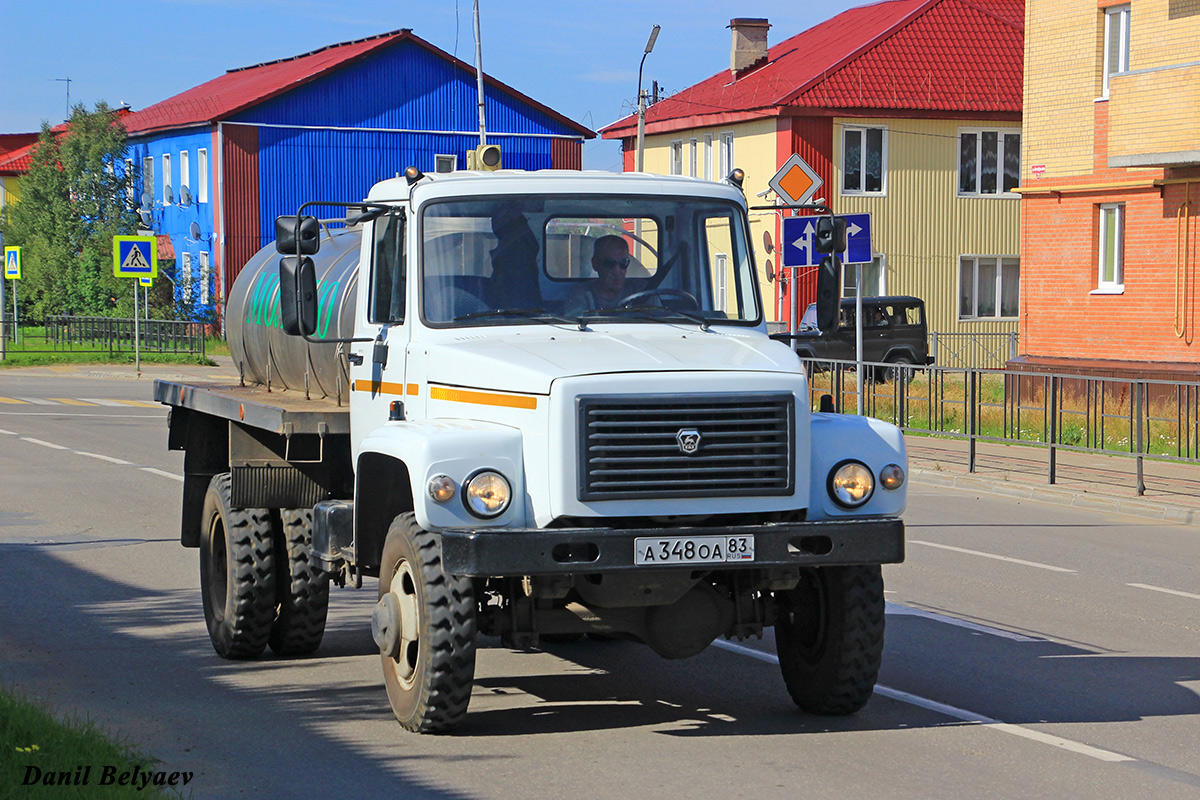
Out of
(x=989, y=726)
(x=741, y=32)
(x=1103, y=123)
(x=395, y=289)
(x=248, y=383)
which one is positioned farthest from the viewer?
(x=741, y=32)

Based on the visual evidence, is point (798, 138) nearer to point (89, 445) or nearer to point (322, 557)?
point (89, 445)

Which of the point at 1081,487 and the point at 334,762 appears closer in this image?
the point at 334,762

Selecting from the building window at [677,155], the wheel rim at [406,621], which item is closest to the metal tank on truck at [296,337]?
the wheel rim at [406,621]

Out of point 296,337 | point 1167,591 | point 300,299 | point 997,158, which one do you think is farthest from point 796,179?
point 997,158

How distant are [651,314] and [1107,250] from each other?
2279cm

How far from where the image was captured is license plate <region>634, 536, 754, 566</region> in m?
6.38

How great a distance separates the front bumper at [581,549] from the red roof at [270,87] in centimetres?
4774

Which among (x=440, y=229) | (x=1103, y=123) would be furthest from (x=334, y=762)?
(x=1103, y=123)

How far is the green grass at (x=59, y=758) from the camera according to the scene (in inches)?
216

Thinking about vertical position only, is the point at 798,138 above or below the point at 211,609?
above

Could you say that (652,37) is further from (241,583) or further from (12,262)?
(241,583)

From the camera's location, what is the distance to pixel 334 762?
21.2ft

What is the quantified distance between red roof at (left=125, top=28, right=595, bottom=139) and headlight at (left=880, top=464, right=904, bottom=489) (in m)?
47.5

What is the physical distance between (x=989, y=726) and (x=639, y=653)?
93.0 inches
